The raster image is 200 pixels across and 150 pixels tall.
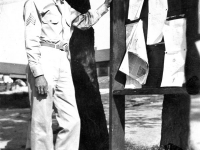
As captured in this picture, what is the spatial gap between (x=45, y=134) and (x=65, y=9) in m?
1.35

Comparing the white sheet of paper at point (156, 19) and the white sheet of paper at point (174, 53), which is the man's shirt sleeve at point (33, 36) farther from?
the white sheet of paper at point (174, 53)

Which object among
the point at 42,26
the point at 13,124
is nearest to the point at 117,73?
the point at 42,26

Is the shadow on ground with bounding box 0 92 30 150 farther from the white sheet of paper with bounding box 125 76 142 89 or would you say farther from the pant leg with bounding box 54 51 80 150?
the white sheet of paper with bounding box 125 76 142 89

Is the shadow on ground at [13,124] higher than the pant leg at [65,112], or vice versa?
the pant leg at [65,112]

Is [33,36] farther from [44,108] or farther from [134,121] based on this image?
[134,121]

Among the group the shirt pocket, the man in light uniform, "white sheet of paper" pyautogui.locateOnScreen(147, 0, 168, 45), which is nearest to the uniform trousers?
the man in light uniform

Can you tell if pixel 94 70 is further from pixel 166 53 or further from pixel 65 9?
pixel 166 53

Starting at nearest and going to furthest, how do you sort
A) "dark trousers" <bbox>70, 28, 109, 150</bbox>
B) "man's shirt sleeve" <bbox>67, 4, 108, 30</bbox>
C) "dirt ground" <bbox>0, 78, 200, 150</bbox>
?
"dirt ground" <bbox>0, 78, 200, 150</bbox> < "man's shirt sleeve" <bbox>67, 4, 108, 30</bbox> < "dark trousers" <bbox>70, 28, 109, 150</bbox>

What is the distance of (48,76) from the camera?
3896 millimetres

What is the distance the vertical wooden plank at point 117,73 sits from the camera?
4.02 metres

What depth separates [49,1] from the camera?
3979 millimetres

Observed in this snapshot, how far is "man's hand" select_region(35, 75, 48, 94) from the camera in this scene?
3795 millimetres

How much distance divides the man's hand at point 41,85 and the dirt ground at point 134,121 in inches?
62.4

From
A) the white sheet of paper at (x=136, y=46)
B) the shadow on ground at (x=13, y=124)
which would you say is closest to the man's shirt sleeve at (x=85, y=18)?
the white sheet of paper at (x=136, y=46)
